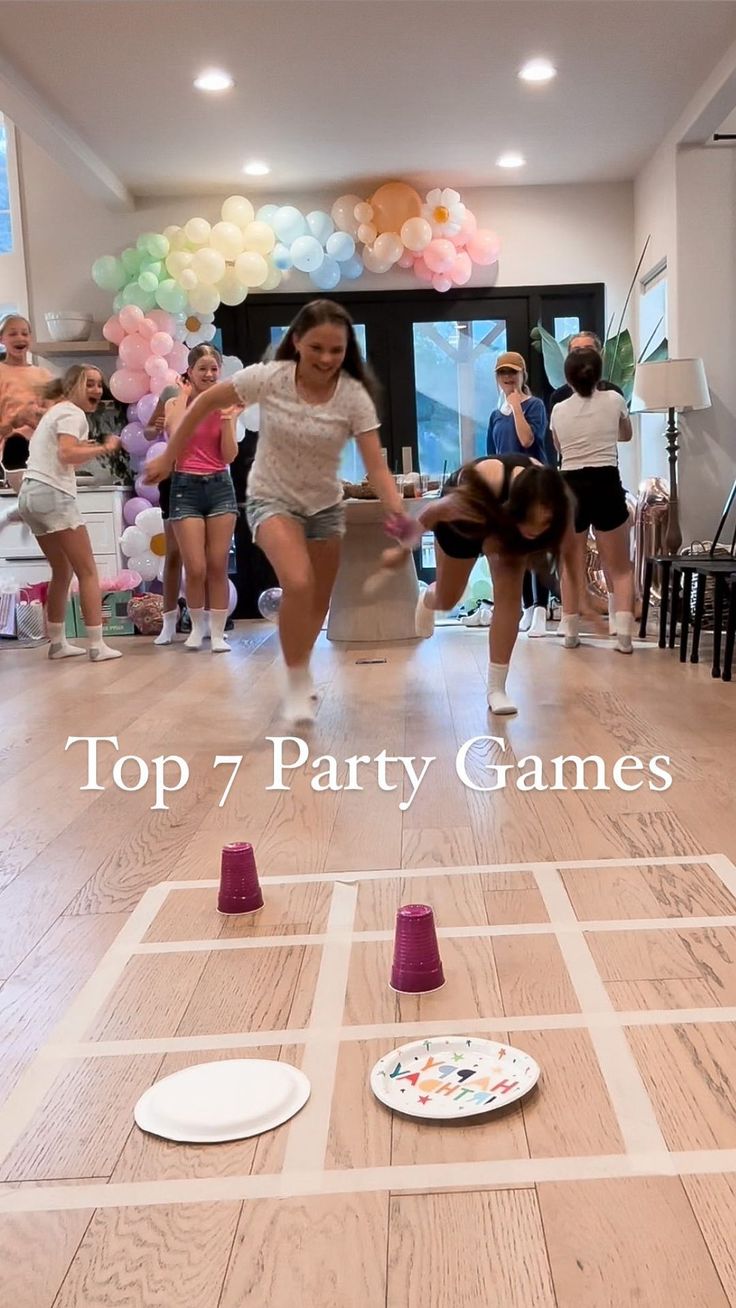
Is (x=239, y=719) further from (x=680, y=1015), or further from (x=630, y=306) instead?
(x=630, y=306)

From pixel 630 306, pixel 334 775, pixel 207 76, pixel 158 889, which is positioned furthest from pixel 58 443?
pixel 630 306

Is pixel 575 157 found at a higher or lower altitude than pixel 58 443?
higher

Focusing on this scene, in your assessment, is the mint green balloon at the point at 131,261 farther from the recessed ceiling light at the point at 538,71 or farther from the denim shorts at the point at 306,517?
the denim shorts at the point at 306,517

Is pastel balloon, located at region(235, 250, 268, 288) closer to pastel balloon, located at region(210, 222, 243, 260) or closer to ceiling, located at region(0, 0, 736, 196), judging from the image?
pastel balloon, located at region(210, 222, 243, 260)

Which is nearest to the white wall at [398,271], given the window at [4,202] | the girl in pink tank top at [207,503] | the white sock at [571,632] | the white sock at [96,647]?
the window at [4,202]

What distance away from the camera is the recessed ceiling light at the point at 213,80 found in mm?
4848

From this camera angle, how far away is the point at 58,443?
4.72 m

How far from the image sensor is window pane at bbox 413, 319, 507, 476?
701 centimetres

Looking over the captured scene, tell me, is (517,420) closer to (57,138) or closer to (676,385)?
(676,385)

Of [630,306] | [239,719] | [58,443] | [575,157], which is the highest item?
[575,157]

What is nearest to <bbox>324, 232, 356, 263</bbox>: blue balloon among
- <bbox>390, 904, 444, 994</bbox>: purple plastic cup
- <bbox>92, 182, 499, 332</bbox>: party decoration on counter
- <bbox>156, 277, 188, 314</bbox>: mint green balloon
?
<bbox>92, 182, 499, 332</bbox>: party decoration on counter

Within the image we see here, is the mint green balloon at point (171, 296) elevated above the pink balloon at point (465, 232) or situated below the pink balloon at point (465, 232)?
below

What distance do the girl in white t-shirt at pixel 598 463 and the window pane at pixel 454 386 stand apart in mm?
2531

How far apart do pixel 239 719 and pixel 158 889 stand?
5.04 feet
